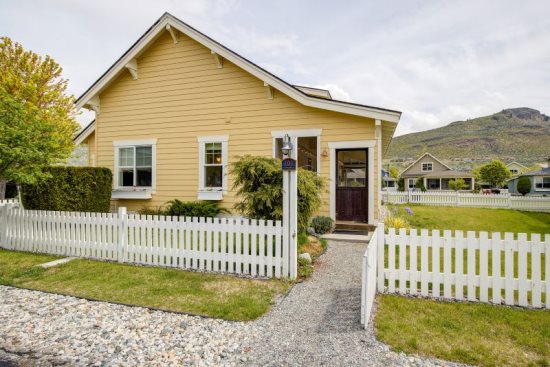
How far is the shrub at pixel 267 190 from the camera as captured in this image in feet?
19.8

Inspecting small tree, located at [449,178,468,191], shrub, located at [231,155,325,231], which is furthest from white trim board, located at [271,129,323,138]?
small tree, located at [449,178,468,191]

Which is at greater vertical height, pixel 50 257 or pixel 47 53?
pixel 47 53

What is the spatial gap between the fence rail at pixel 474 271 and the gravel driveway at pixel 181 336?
1.00 m

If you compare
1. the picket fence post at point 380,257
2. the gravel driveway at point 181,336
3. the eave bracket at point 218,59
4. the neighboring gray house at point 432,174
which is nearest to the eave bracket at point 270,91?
the eave bracket at point 218,59

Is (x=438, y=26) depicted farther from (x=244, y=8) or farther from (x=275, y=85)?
(x=244, y=8)

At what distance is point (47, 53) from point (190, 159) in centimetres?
1718

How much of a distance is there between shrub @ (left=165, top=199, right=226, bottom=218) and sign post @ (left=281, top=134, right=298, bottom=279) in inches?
199

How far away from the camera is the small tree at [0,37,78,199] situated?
636 cm

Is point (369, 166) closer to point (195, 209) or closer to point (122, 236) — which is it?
point (195, 209)

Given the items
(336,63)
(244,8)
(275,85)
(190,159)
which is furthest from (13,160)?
(336,63)

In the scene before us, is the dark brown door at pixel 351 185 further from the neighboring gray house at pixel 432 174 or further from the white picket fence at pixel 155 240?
the neighboring gray house at pixel 432 174

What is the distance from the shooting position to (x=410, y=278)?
4.44m

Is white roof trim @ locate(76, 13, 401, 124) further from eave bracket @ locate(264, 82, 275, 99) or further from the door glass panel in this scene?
the door glass panel

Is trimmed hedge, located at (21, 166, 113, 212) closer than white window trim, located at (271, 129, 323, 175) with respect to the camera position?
Yes
